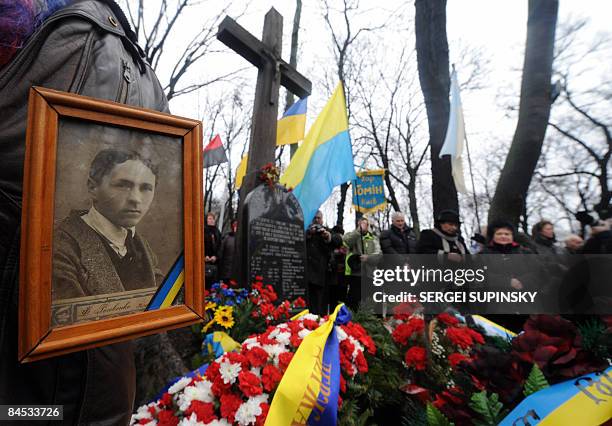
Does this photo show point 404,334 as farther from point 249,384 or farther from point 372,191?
point 372,191

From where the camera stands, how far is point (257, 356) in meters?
1.50

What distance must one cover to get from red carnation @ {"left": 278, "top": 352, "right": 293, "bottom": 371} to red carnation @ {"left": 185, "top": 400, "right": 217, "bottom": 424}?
33cm

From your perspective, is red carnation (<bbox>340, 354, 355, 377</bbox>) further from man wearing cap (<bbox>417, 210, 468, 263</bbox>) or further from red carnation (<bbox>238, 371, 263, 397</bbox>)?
man wearing cap (<bbox>417, 210, 468, 263</bbox>)

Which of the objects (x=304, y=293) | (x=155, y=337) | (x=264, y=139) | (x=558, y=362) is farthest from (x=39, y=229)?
(x=264, y=139)

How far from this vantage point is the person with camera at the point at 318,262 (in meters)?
5.34

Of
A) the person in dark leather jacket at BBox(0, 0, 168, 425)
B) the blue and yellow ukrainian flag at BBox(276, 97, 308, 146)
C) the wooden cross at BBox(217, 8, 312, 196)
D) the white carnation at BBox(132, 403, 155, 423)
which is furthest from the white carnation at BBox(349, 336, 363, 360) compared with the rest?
the blue and yellow ukrainian flag at BBox(276, 97, 308, 146)

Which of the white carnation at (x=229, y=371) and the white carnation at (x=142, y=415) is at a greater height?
the white carnation at (x=229, y=371)

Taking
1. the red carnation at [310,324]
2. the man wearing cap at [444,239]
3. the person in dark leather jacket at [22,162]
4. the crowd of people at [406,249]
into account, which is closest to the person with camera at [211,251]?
the crowd of people at [406,249]

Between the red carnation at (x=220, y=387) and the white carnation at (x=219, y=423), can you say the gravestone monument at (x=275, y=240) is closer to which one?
the red carnation at (x=220, y=387)

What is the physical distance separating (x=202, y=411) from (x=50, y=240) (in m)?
0.89

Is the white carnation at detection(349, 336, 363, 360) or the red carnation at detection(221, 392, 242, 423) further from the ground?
the white carnation at detection(349, 336, 363, 360)

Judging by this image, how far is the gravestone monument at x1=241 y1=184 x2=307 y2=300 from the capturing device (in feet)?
13.1

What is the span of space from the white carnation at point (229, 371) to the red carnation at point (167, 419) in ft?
0.71

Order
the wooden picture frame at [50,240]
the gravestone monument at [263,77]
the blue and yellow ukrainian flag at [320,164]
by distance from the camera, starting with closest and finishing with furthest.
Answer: the wooden picture frame at [50,240] < the gravestone monument at [263,77] < the blue and yellow ukrainian flag at [320,164]
